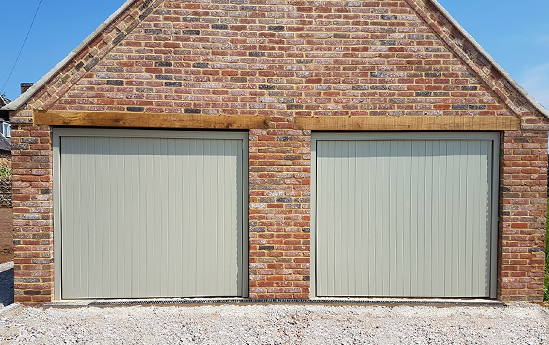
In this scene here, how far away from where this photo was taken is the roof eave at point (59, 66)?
4086 millimetres

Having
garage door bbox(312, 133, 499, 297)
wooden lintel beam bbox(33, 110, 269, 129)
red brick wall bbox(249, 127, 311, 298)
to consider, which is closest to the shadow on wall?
wooden lintel beam bbox(33, 110, 269, 129)

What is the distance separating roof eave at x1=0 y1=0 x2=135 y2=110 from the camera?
409 cm

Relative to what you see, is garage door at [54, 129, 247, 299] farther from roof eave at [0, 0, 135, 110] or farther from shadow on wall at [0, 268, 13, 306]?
shadow on wall at [0, 268, 13, 306]

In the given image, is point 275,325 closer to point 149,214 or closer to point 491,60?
point 149,214

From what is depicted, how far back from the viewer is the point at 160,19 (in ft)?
14.1

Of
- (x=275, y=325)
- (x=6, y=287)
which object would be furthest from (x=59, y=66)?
(x=275, y=325)

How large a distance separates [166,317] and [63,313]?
1417 mm

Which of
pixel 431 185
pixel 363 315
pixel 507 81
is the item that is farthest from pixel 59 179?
pixel 507 81

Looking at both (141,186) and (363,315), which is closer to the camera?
(363,315)

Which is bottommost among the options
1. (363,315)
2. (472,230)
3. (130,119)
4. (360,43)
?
(363,315)

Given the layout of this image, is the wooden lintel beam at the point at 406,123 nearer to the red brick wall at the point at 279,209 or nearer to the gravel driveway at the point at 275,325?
the red brick wall at the point at 279,209

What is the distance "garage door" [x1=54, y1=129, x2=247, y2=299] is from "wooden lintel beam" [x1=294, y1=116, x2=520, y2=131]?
1.26 metres

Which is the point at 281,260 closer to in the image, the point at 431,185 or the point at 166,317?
the point at 166,317

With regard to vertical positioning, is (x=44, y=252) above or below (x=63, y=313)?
above
